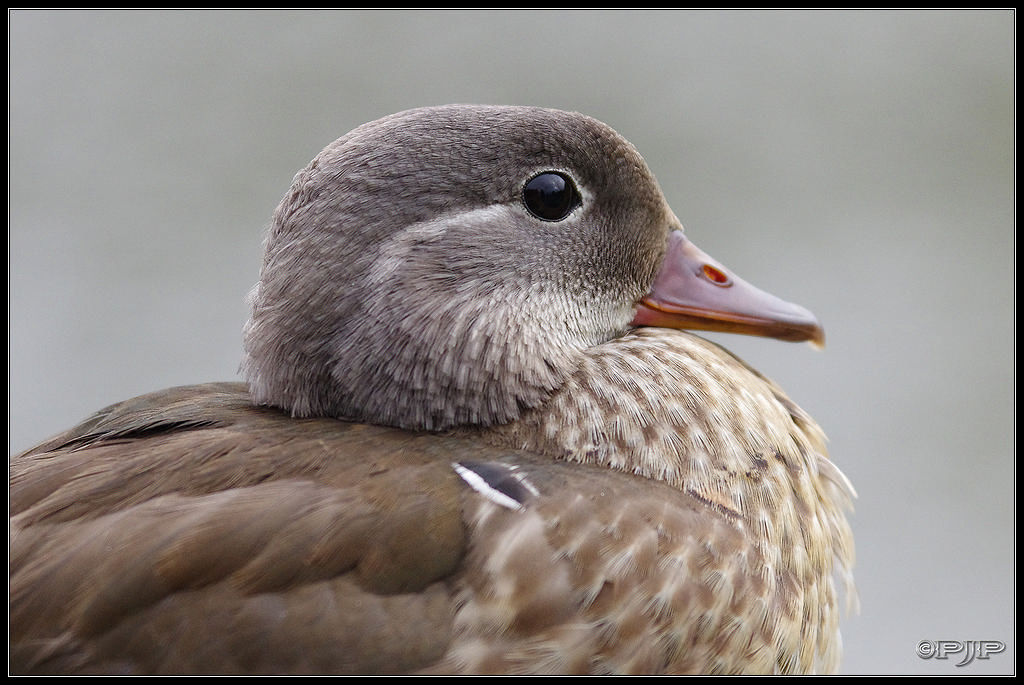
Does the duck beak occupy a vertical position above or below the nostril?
below

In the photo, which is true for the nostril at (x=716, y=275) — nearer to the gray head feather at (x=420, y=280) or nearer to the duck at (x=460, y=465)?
the duck at (x=460, y=465)

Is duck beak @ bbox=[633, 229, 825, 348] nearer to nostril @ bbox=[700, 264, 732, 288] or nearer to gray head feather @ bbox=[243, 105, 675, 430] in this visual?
nostril @ bbox=[700, 264, 732, 288]

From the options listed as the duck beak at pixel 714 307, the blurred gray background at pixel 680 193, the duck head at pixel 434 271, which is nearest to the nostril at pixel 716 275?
the duck beak at pixel 714 307

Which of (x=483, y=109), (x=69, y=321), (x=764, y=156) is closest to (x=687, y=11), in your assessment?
(x=764, y=156)

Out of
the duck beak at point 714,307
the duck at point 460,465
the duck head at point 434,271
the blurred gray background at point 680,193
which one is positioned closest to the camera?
the duck at point 460,465

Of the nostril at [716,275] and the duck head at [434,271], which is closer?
the duck head at [434,271]

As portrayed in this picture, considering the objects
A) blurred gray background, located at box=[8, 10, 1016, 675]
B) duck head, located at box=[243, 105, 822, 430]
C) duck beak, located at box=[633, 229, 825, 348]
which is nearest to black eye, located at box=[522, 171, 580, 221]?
duck head, located at box=[243, 105, 822, 430]

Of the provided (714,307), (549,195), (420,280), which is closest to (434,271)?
(420,280)

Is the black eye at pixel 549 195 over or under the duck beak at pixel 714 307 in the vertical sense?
over

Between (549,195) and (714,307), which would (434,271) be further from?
(714,307)
